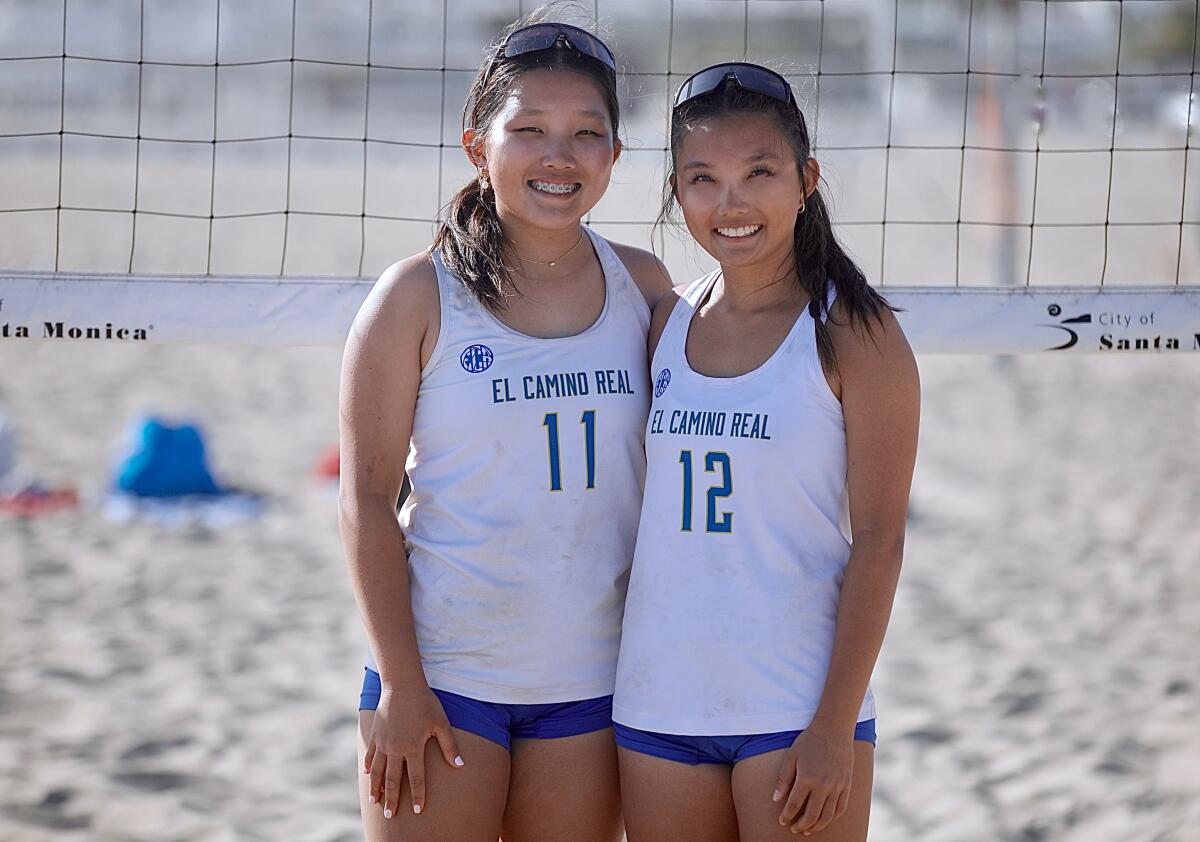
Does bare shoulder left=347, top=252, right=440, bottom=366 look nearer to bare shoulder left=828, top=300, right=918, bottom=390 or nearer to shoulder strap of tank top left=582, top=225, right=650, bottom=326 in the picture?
shoulder strap of tank top left=582, top=225, right=650, bottom=326

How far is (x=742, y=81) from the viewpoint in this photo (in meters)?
1.99

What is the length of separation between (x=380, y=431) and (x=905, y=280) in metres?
10.0

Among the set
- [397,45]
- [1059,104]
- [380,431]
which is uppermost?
[397,45]

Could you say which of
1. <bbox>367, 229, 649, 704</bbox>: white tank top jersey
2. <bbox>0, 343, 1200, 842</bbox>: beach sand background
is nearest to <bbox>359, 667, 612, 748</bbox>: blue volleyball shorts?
<bbox>367, 229, 649, 704</bbox>: white tank top jersey

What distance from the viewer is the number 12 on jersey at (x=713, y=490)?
1905 mm

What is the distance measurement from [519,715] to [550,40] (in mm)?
1064

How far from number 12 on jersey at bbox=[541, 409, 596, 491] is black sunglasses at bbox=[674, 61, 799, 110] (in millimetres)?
526

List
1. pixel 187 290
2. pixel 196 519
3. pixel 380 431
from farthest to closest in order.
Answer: pixel 196 519
pixel 187 290
pixel 380 431

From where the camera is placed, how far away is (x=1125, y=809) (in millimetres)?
3596

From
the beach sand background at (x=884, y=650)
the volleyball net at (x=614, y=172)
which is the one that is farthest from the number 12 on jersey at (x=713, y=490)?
the beach sand background at (x=884, y=650)

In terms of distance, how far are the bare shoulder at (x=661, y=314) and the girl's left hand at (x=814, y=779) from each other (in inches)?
26.2

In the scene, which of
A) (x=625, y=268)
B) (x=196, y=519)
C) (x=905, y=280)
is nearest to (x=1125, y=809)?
(x=625, y=268)

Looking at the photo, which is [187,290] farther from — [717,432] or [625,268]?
[717,432]

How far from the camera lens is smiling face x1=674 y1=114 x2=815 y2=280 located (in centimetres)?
198
